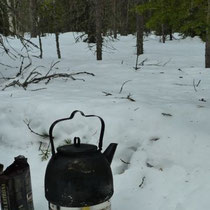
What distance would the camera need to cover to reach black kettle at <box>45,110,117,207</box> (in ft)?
6.56

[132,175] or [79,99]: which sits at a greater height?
[79,99]

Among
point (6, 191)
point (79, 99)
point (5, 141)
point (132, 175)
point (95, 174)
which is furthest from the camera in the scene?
point (79, 99)

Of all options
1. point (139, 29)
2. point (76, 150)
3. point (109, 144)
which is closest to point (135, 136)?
point (109, 144)

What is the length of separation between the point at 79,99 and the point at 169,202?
6.62ft

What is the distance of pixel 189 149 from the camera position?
301 centimetres

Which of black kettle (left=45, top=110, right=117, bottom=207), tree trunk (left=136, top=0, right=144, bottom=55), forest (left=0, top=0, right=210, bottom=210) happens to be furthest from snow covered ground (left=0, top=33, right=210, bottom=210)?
tree trunk (left=136, top=0, right=144, bottom=55)

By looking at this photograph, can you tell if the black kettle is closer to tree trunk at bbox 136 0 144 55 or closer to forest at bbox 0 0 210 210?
forest at bbox 0 0 210 210

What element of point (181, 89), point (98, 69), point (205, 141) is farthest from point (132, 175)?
point (98, 69)

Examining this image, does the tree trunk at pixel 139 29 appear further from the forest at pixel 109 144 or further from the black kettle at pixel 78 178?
the black kettle at pixel 78 178

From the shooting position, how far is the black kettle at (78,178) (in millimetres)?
1999

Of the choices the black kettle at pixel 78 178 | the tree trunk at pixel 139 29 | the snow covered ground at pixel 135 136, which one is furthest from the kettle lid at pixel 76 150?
the tree trunk at pixel 139 29

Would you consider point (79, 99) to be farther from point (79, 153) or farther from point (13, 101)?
point (79, 153)

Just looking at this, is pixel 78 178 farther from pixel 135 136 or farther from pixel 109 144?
pixel 135 136

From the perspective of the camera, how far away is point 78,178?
2008mm
